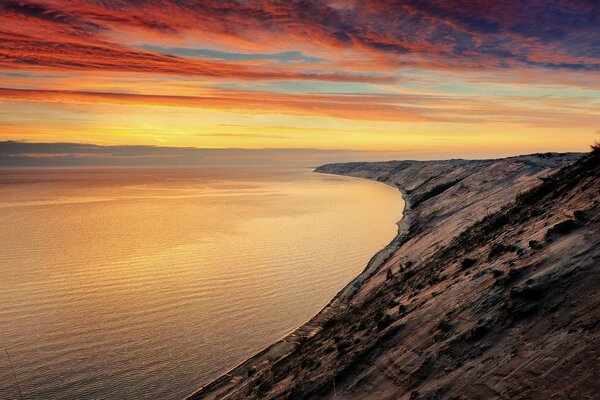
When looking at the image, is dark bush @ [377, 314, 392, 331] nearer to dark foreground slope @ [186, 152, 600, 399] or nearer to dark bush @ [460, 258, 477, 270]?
dark foreground slope @ [186, 152, 600, 399]

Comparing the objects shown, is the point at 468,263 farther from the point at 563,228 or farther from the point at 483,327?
the point at 483,327

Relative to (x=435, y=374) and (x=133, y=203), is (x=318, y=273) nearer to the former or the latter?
(x=435, y=374)

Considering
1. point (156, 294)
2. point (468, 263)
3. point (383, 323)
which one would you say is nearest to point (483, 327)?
point (383, 323)

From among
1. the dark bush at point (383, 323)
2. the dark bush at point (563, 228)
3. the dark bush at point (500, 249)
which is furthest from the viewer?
the dark bush at point (500, 249)

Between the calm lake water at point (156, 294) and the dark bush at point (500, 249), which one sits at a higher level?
the dark bush at point (500, 249)

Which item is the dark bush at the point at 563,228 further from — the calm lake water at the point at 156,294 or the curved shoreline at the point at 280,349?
the calm lake water at the point at 156,294

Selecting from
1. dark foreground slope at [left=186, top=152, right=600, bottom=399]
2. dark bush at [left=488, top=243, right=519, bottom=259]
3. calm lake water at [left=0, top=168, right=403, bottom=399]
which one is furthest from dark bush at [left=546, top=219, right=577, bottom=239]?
calm lake water at [left=0, top=168, right=403, bottom=399]

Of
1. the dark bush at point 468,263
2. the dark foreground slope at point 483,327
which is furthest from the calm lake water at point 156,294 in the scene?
the dark bush at point 468,263
